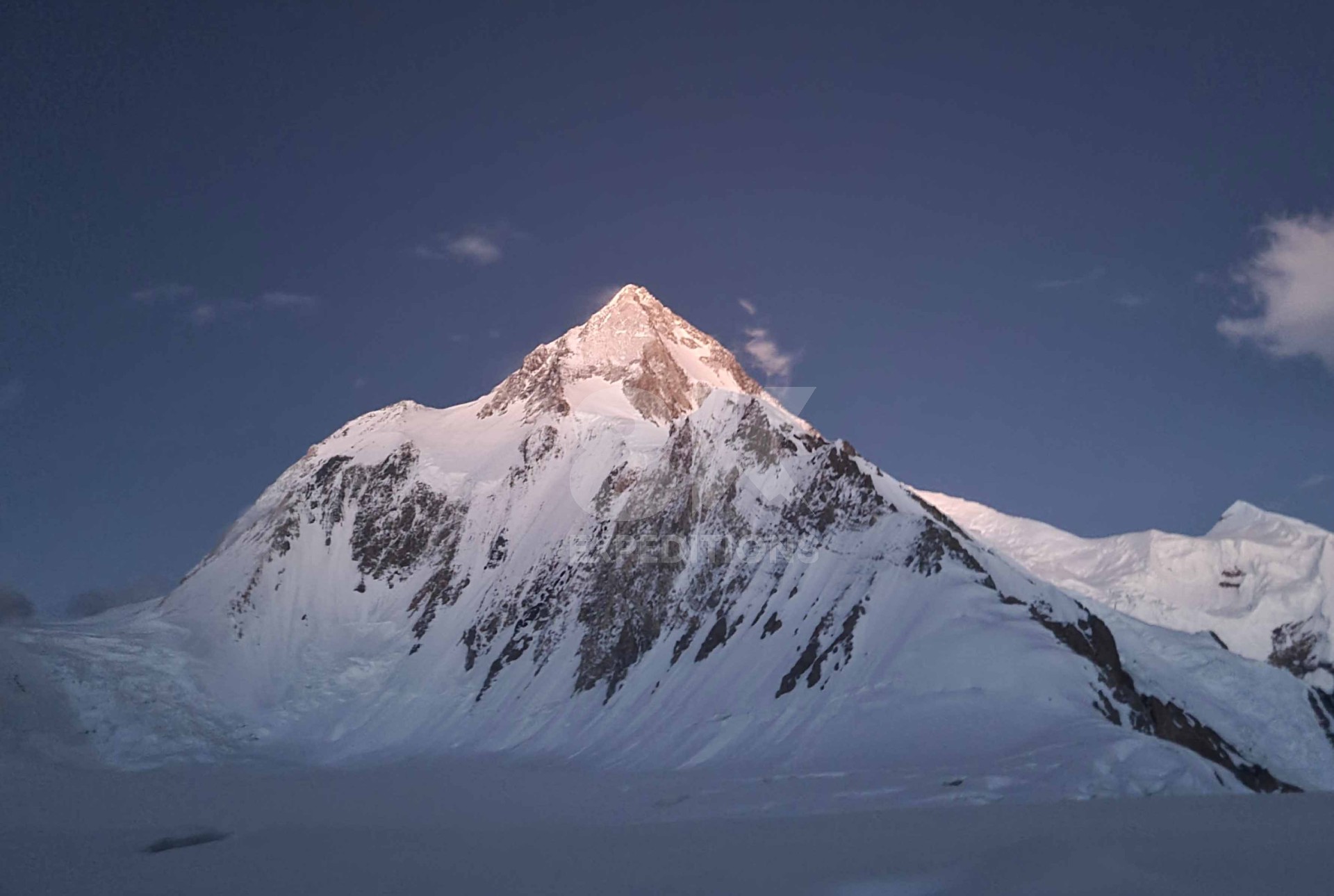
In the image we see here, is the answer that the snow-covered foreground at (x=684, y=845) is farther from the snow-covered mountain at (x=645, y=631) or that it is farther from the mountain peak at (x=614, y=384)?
the mountain peak at (x=614, y=384)

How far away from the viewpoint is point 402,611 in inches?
6068

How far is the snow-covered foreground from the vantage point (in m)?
18.2

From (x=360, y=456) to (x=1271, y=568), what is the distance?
155822 mm

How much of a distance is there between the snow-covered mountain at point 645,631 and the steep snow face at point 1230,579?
123 feet

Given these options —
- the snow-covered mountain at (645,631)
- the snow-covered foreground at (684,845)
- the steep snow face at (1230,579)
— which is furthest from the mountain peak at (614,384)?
the snow-covered foreground at (684,845)

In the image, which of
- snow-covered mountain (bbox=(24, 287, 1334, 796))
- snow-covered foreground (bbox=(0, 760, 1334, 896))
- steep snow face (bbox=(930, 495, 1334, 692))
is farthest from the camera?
steep snow face (bbox=(930, 495, 1334, 692))

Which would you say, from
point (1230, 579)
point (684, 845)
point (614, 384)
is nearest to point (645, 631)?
point (614, 384)

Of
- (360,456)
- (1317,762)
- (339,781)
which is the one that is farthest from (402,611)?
(1317,762)

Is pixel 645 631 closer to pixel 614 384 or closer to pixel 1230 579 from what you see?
pixel 614 384

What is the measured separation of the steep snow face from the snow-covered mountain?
123 ft

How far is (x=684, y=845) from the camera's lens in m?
27.2

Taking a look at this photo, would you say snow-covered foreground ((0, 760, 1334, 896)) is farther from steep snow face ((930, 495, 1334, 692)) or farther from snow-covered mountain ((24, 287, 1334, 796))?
steep snow face ((930, 495, 1334, 692))

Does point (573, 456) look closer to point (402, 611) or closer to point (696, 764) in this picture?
point (402, 611)

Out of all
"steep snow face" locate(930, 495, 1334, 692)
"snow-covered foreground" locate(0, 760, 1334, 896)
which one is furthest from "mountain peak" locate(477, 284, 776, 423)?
"snow-covered foreground" locate(0, 760, 1334, 896)
